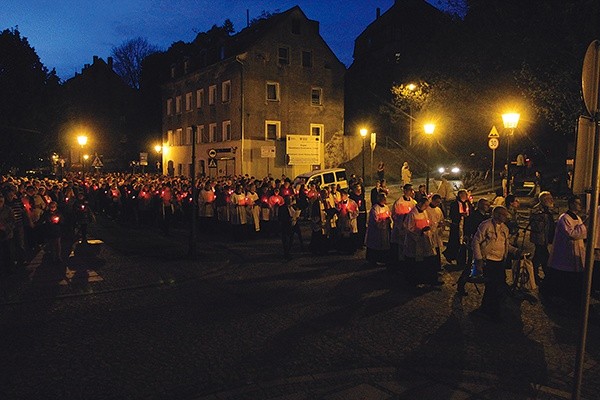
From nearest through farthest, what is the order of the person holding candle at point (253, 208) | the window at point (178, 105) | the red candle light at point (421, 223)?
the red candle light at point (421, 223) < the person holding candle at point (253, 208) < the window at point (178, 105)

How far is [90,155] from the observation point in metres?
61.7

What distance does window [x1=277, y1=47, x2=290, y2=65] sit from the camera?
4104 centimetres

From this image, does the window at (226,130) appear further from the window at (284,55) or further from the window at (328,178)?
the window at (328,178)

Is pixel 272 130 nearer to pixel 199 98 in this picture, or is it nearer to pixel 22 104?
pixel 199 98

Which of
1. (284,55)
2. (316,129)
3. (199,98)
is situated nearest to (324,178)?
(316,129)

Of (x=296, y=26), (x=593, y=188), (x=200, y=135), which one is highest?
(x=296, y=26)

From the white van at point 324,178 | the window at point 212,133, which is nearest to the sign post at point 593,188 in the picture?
the white van at point 324,178

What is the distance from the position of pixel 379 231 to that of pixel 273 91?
1194 inches

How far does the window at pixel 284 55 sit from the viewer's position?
41044 millimetres

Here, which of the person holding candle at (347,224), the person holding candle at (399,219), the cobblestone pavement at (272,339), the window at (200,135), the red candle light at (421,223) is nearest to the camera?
the cobblestone pavement at (272,339)

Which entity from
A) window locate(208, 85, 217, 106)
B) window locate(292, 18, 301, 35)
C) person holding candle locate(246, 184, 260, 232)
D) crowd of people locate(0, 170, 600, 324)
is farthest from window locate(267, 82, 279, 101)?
person holding candle locate(246, 184, 260, 232)

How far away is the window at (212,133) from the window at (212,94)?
1806mm

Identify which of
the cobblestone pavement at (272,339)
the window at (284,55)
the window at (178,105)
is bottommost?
the cobblestone pavement at (272,339)

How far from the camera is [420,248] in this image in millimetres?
10023
